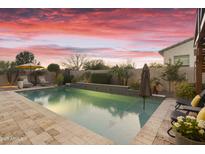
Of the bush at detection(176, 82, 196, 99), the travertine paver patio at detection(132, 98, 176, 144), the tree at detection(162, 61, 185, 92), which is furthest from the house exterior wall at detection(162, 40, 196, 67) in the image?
the travertine paver patio at detection(132, 98, 176, 144)

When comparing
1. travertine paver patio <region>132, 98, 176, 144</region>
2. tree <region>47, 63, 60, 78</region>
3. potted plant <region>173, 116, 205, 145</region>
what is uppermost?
tree <region>47, 63, 60, 78</region>

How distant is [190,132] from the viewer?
2.19 m

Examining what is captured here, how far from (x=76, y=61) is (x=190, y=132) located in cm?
2243

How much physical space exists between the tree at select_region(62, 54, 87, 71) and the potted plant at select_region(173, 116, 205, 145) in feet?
70.5

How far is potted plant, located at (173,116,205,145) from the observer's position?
2128 millimetres

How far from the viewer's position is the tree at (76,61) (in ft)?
75.7

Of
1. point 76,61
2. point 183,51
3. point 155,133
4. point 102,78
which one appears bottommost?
point 155,133

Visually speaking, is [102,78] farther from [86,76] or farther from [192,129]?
[192,129]

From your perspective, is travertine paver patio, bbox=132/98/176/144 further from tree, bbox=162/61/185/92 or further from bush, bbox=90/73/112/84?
bush, bbox=90/73/112/84

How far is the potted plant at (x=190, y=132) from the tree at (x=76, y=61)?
21498 millimetres

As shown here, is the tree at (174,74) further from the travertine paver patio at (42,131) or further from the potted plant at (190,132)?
the travertine paver patio at (42,131)

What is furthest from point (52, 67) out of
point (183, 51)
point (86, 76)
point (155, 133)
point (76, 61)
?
point (155, 133)

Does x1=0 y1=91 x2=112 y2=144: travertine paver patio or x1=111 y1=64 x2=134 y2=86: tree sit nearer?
x1=0 y1=91 x2=112 y2=144: travertine paver patio
